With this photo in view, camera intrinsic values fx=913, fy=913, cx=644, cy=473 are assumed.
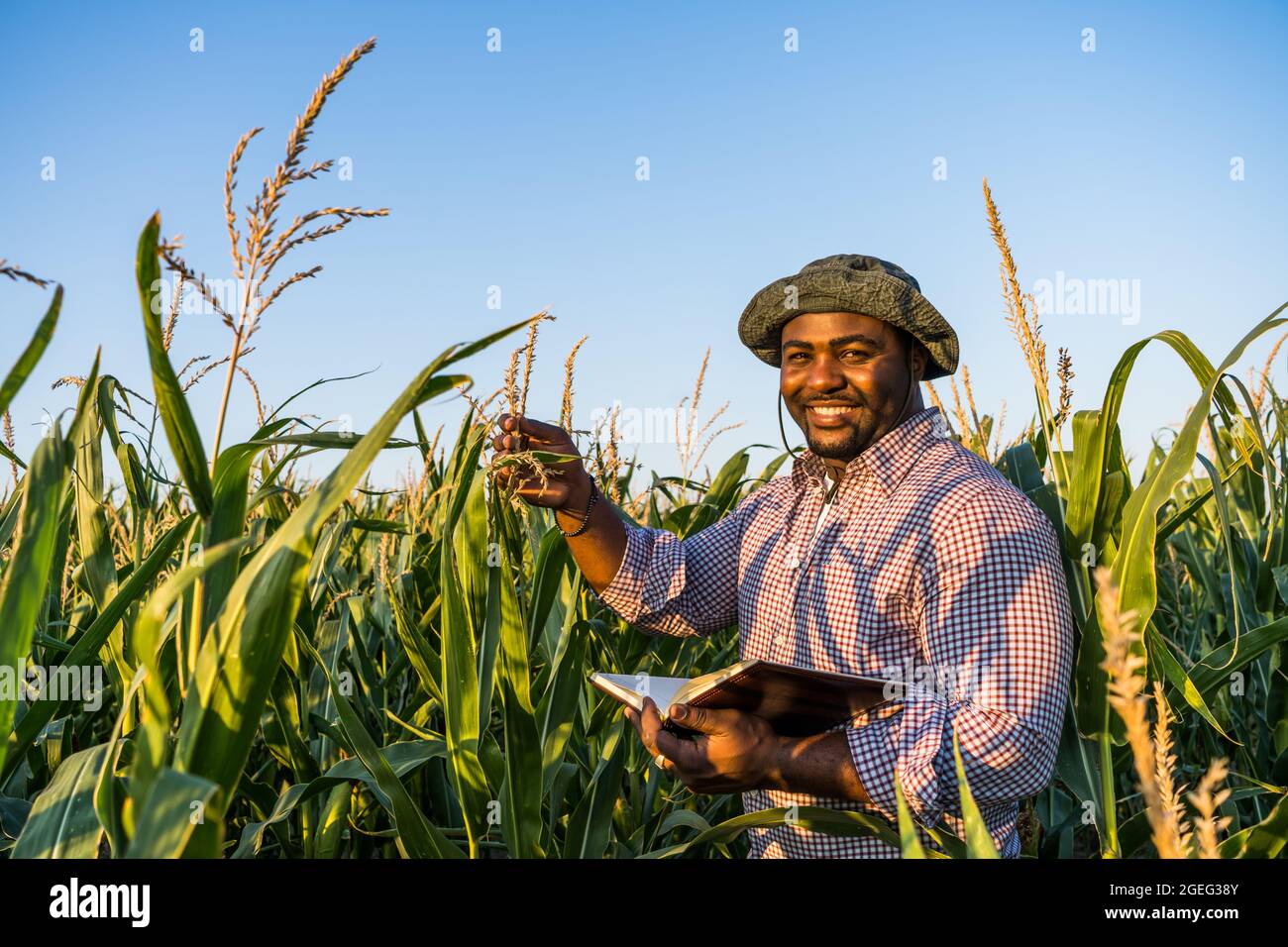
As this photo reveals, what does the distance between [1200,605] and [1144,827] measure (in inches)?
77.4

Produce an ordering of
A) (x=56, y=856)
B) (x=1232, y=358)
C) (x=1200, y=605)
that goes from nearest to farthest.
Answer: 1. (x=56, y=856)
2. (x=1232, y=358)
3. (x=1200, y=605)

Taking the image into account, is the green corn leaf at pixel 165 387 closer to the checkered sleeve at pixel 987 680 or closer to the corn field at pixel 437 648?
the corn field at pixel 437 648

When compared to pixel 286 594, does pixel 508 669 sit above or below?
below

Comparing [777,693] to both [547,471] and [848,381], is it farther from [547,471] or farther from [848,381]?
[848,381]

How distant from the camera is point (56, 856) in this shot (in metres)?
1.10

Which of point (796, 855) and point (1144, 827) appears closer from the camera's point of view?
point (1144, 827)

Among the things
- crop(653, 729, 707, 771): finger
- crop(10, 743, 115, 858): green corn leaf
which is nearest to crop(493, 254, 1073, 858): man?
crop(653, 729, 707, 771): finger

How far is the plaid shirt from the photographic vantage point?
5.34ft

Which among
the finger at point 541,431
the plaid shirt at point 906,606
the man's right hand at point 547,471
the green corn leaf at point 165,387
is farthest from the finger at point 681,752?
the green corn leaf at point 165,387

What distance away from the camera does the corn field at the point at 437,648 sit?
84cm
